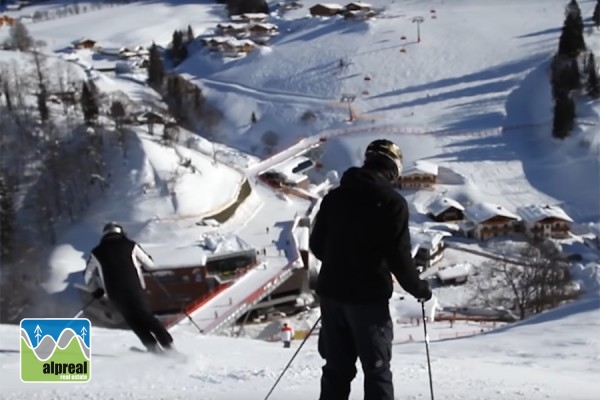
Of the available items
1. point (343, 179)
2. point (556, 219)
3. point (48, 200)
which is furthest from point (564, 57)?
point (343, 179)

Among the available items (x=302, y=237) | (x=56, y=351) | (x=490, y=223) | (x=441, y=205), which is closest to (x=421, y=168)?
(x=441, y=205)

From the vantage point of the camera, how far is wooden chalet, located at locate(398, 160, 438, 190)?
20.0 meters

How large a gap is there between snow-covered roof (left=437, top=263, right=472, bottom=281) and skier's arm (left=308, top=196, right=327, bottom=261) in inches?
495

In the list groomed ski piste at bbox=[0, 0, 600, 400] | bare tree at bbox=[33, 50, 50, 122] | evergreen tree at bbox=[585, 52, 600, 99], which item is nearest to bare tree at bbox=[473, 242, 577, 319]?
groomed ski piste at bbox=[0, 0, 600, 400]

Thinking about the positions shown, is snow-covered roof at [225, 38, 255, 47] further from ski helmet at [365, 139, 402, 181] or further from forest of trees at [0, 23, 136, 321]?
ski helmet at [365, 139, 402, 181]

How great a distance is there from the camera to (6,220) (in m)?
17.1

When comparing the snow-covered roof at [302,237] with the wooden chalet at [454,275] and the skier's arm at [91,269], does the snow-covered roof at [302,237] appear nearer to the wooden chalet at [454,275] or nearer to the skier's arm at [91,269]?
the wooden chalet at [454,275]

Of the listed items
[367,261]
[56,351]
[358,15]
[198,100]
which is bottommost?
[198,100]

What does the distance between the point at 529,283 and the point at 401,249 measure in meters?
10.8

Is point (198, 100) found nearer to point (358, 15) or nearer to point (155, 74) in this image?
point (155, 74)

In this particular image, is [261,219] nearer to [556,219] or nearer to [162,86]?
[556,219]

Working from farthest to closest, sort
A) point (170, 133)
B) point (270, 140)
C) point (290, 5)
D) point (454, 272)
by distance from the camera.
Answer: point (290, 5) → point (270, 140) → point (170, 133) → point (454, 272)

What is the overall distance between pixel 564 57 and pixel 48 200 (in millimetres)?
18659

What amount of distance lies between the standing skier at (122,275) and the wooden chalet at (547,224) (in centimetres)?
1455
